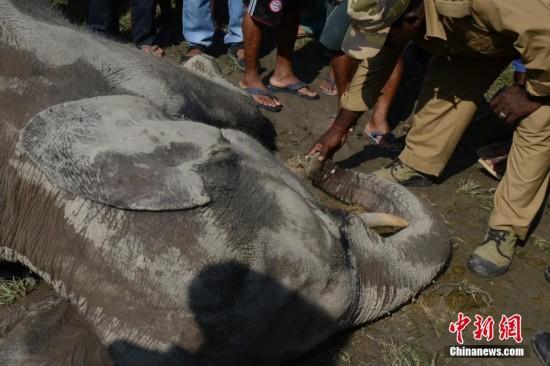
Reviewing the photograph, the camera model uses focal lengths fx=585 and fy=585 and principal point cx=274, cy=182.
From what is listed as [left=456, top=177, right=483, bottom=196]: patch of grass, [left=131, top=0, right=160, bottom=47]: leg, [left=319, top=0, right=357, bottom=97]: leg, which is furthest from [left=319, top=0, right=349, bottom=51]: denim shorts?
[left=131, top=0, right=160, bottom=47]: leg

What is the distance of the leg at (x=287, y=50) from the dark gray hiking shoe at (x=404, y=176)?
4.77ft

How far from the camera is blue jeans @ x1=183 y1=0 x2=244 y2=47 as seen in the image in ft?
20.2

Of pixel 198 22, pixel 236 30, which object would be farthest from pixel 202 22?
pixel 236 30

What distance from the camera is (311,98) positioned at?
5730mm

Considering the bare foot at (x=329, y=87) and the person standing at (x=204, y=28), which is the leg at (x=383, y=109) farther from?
the person standing at (x=204, y=28)

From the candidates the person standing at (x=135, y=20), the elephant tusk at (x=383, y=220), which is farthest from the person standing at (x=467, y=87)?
the person standing at (x=135, y=20)

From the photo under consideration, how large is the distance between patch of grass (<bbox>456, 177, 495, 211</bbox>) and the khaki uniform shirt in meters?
1.12

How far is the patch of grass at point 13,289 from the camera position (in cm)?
327

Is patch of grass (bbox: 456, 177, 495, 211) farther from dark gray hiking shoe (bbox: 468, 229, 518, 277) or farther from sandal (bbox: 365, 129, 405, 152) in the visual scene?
sandal (bbox: 365, 129, 405, 152)

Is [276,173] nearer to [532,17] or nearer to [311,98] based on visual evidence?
[532,17]

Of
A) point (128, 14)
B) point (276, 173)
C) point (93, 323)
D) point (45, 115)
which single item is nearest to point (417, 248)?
point (276, 173)

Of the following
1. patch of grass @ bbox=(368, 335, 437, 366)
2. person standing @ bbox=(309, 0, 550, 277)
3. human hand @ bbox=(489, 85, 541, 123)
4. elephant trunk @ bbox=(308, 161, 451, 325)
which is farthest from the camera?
human hand @ bbox=(489, 85, 541, 123)

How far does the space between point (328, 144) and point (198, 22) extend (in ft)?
9.07

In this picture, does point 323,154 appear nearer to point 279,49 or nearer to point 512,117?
point 512,117
